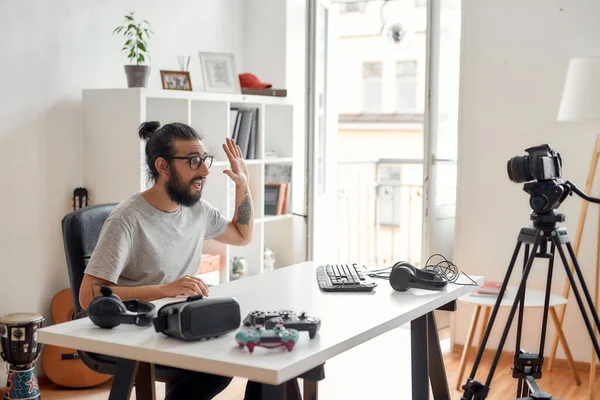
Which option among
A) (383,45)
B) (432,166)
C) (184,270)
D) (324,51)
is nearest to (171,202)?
(184,270)

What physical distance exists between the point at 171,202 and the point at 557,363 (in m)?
2.48

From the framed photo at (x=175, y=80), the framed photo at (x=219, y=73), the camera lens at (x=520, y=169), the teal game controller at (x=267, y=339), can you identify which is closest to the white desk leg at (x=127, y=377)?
the teal game controller at (x=267, y=339)

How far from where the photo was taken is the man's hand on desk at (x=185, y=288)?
220 centimetres

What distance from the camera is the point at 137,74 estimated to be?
3.75m

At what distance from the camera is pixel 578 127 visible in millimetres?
4008

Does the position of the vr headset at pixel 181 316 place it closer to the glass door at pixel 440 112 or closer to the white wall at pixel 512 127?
the white wall at pixel 512 127

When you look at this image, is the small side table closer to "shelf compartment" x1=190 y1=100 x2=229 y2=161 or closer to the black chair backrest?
"shelf compartment" x1=190 y1=100 x2=229 y2=161

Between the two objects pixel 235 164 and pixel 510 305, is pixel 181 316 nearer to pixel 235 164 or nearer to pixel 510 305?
pixel 235 164

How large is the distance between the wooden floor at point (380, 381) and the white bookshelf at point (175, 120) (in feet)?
2.64

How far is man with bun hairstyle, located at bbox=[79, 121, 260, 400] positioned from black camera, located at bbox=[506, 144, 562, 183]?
950mm

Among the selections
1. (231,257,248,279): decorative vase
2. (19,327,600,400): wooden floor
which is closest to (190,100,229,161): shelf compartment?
(231,257,248,279): decorative vase

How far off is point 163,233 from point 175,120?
1.49m

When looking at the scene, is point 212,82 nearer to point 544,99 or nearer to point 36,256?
point 36,256

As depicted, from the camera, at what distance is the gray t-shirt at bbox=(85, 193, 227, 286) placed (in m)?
2.38
